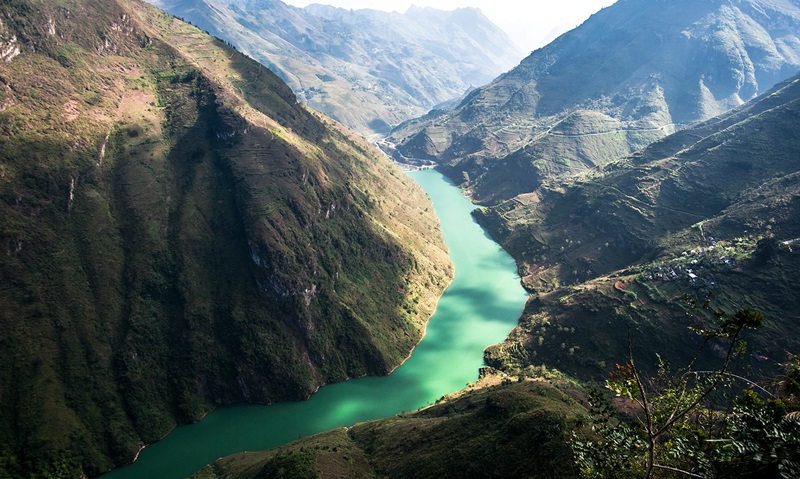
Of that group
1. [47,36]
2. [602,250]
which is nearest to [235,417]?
[47,36]

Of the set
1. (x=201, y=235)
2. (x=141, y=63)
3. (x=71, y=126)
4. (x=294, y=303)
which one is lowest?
(x=294, y=303)

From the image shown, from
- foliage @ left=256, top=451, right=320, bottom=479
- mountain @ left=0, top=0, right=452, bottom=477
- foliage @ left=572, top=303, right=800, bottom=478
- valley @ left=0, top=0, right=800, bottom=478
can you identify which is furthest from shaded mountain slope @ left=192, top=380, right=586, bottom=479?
foliage @ left=572, top=303, right=800, bottom=478

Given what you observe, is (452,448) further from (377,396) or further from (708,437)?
(708,437)

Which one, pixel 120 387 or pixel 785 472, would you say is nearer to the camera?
pixel 785 472

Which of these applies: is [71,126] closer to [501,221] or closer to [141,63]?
[141,63]

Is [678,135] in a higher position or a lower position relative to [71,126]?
lower

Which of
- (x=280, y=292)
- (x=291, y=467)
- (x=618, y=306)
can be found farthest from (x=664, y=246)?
(x=291, y=467)

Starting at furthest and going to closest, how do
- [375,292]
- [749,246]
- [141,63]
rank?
[141,63] < [375,292] < [749,246]
